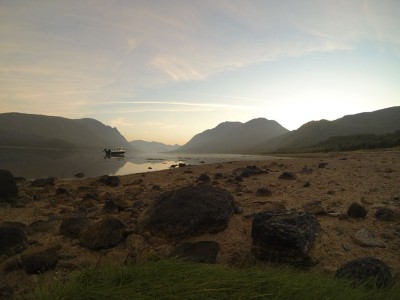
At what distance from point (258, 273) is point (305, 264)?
2015 mm

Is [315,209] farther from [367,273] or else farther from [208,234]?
[367,273]

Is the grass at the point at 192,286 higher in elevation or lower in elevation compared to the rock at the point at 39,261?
higher

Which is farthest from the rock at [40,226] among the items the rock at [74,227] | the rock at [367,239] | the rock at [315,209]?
the rock at [367,239]

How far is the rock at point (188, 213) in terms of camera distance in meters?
6.21

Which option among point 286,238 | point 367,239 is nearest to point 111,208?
point 286,238

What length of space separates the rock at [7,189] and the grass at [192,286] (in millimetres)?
9030

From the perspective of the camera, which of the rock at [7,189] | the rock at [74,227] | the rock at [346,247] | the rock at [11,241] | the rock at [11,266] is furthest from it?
the rock at [7,189]

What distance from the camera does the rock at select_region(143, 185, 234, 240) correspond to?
6.21m

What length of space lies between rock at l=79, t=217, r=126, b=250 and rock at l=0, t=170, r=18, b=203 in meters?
6.16

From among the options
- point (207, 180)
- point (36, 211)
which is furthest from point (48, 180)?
point (207, 180)

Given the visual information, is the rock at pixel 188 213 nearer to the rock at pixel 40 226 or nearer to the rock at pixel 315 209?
the rock at pixel 315 209

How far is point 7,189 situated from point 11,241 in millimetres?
5964

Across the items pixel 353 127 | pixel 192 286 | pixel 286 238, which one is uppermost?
pixel 353 127

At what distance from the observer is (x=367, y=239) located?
5.77m
